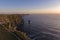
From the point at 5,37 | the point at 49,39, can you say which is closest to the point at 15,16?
the point at 49,39

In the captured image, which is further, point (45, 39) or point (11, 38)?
point (45, 39)

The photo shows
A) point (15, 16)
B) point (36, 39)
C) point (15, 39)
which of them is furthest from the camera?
point (15, 16)

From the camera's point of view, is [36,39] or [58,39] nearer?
[36,39]

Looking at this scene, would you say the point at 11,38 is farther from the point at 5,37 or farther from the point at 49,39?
the point at 49,39

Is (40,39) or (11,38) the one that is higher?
(11,38)

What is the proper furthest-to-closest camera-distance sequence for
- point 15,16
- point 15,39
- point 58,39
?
point 15,16 < point 58,39 < point 15,39

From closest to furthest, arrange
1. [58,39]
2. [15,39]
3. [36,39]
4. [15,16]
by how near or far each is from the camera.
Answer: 1. [15,39]
2. [36,39]
3. [58,39]
4. [15,16]

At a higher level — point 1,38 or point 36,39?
point 1,38

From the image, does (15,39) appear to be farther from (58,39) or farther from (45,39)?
(58,39)

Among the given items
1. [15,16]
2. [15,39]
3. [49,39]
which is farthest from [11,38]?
[15,16]

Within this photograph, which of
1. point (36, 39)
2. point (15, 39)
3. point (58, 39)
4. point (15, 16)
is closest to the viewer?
point (15, 39)
